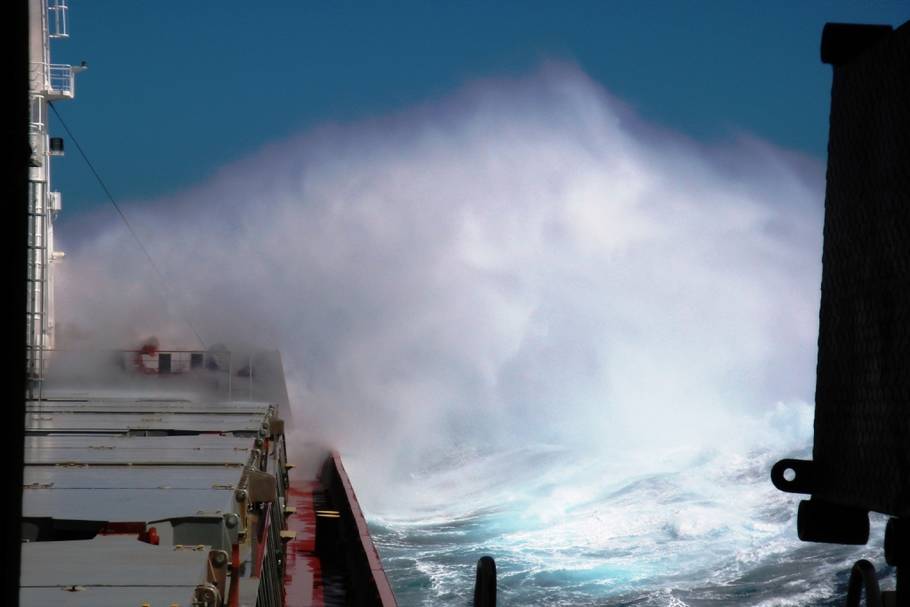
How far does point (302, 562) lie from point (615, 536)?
22.1 meters

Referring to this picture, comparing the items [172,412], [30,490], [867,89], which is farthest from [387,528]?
[867,89]

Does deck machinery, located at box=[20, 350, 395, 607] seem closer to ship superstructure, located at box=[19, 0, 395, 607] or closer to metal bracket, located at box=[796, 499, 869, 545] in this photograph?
Result: ship superstructure, located at box=[19, 0, 395, 607]

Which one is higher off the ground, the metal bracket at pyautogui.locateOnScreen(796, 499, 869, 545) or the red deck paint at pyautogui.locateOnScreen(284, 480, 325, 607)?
the metal bracket at pyautogui.locateOnScreen(796, 499, 869, 545)

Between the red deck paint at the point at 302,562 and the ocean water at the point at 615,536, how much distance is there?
6011mm

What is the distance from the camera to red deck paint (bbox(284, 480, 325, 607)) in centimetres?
1331

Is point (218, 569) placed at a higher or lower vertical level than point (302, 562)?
higher

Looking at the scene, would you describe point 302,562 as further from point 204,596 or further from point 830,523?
point 830,523

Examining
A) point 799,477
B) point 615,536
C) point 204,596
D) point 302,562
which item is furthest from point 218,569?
point 615,536

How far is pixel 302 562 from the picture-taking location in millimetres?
15539

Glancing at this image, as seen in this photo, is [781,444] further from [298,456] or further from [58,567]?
[58,567]

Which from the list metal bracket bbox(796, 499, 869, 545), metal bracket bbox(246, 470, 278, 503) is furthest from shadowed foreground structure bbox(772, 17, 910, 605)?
metal bracket bbox(246, 470, 278, 503)

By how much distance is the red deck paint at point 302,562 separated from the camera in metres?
13.3

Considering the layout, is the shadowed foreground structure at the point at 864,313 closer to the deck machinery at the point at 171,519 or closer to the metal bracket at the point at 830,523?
the metal bracket at the point at 830,523

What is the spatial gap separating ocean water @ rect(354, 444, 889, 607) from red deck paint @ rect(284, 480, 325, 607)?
6011 millimetres
